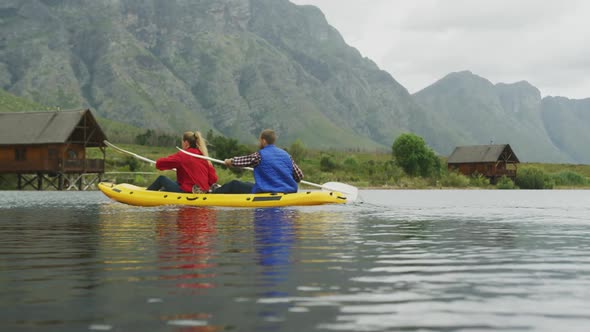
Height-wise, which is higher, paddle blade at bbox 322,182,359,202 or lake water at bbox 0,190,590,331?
paddle blade at bbox 322,182,359,202

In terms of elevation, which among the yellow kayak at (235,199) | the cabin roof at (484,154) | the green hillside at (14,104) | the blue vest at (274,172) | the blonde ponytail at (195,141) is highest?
the green hillside at (14,104)

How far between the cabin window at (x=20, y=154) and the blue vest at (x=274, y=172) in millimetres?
38567

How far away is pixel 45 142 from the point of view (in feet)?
167

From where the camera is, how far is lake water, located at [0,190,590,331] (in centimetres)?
→ 433

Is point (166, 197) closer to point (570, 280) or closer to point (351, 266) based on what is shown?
point (351, 266)

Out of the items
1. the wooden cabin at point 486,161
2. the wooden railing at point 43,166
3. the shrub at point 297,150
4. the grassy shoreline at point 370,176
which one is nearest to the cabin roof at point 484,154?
the wooden cabin at point 486,161

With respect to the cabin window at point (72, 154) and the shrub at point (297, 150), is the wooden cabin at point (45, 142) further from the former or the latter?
the shrub at point (297, 150)

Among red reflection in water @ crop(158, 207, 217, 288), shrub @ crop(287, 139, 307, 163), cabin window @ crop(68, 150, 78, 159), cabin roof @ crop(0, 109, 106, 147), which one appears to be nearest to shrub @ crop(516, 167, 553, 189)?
shrub @ crop(287, 139, 307, 163)

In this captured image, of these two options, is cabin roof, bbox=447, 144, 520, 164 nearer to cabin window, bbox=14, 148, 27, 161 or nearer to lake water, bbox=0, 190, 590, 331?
cabin window, bbox=14, 148, 27, 161

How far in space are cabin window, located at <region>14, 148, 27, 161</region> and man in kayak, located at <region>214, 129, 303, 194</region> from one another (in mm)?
37531

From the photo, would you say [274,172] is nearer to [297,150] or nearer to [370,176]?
[370,176]

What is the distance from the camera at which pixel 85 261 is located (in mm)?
7449

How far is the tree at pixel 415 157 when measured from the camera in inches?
3066

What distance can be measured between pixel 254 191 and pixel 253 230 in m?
7.24
